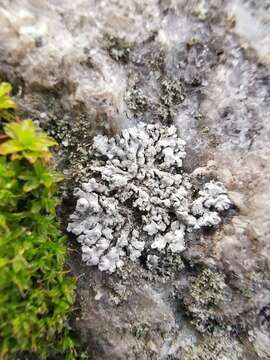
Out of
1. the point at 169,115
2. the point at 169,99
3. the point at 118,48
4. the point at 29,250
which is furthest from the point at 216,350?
the point at 118,48

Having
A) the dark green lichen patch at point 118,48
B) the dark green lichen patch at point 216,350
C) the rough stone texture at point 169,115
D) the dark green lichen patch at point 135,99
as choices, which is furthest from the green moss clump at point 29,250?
the dark green lichen patch at point 216,350

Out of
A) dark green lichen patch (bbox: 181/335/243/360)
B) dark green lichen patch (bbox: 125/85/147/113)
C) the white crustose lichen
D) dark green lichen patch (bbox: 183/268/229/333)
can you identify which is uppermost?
dark green lichen patch (bbox: 125/85/147/113)

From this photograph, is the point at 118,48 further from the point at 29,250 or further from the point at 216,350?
the point at 216,350

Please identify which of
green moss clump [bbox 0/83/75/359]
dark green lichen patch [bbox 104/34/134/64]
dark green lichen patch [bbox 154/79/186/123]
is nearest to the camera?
green moss clump [bbox 0/83/75/359]

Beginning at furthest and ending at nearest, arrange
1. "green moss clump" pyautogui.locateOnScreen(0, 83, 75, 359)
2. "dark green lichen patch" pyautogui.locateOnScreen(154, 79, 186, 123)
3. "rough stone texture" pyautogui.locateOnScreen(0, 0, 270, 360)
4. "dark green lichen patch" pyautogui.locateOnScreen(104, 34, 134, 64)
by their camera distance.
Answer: "dark green lichen patch" pyautogui.locateOnScreen(154, 79, 186, 123), "dark green lichen patch" pyautogui.locateOnScreen(104, 34, 134, 64), "rough stone texture" pyautogui.locateOnScreen(0, 0, 270, 360), "green moss clump" pyautogui.locateOnScreen(0, 83, 75, 359)

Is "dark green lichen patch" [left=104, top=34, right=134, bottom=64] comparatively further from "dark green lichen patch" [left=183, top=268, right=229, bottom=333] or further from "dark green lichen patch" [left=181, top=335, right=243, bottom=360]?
"dark green lichen patch" [left=181, top=335, right=243, bottom=360]

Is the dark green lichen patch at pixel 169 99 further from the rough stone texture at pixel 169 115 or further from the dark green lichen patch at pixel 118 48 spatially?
the dark green lichen patch at pixel 118 48

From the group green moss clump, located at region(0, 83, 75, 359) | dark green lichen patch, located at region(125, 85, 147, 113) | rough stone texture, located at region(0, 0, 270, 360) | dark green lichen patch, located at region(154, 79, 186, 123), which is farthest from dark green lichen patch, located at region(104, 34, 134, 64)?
green moss clump, located at region(0, 83, 75, 359)
